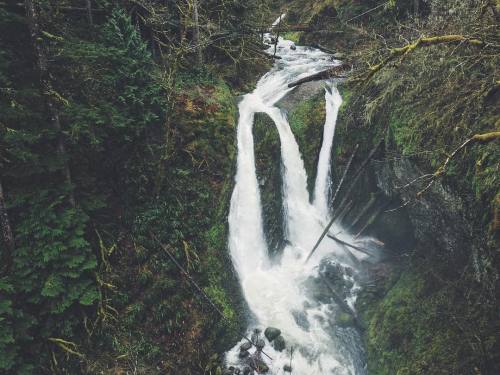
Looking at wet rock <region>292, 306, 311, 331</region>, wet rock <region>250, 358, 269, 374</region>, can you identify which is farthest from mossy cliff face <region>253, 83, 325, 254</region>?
wet rock <region>250, 358, 269, 374</region>

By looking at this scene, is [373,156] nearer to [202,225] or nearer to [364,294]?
[364,294]

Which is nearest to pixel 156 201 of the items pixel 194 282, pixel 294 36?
pixel 194 282

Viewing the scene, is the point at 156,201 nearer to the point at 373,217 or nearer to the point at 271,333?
the point at 271,333

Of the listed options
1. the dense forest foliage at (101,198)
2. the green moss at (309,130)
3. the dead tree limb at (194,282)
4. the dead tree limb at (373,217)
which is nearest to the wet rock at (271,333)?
the dead tree limb at (194,282)

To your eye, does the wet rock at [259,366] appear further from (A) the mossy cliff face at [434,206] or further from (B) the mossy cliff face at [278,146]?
(B) the mossy cliff face at [278,146]

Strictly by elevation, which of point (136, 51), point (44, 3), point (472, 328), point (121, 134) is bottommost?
point (472, 328)

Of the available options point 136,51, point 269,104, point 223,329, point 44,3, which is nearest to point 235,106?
point 269,104
